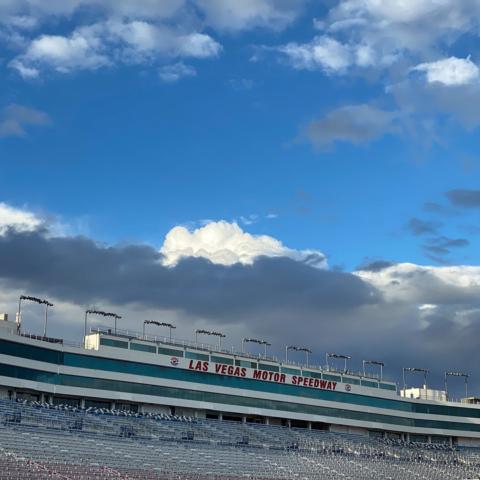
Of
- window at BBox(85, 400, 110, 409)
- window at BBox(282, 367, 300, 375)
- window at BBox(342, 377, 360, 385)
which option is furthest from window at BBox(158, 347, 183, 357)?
window at BBox(342, 377, 360, 385)

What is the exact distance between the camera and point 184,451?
234ft

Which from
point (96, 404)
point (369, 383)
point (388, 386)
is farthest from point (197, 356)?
point (388, 386)

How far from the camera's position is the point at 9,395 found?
70062 mm

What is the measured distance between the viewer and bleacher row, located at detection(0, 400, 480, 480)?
193 feet

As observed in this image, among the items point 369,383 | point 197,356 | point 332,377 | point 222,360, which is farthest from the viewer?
point 369,383

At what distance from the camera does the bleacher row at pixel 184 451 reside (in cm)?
5897

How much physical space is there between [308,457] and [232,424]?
8.55 meters

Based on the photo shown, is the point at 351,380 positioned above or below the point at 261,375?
above

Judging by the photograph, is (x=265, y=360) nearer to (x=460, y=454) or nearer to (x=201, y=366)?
Result: (x=201, y=366)

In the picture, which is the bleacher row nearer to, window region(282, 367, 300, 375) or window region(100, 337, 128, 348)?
window region(282, 367, 300, 375)

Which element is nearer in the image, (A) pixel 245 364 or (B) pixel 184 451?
(B) pixel 184 451

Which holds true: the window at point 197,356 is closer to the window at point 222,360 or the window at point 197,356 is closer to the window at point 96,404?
the window at point 222,360

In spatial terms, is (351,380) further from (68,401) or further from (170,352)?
(68,401)

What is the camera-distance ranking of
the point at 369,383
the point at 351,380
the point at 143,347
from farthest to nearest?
the point at 369,383 → the point at 351,380 → the point at 143,347
